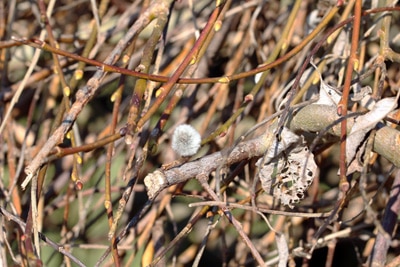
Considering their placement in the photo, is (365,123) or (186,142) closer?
(365,123)

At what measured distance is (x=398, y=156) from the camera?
0.91 meters

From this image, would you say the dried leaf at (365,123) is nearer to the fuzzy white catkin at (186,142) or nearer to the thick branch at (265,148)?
the thick branch at (265,148)

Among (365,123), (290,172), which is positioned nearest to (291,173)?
(290,172)

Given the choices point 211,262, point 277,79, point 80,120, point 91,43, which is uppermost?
point 91,43

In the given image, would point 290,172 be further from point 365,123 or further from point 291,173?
point 365,123

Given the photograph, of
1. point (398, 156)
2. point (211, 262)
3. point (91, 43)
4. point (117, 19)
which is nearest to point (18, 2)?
point (117, 19)

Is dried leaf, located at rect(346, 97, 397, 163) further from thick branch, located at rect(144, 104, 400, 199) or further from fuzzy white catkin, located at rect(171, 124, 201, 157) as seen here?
fuzzy white catkin, located at rect(171, 124, 201, 157)

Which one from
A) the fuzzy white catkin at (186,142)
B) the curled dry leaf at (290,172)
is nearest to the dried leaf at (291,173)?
the curled dry leaf at (290,172)

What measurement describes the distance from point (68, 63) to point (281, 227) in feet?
1.95

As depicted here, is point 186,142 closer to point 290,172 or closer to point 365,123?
point 290,172

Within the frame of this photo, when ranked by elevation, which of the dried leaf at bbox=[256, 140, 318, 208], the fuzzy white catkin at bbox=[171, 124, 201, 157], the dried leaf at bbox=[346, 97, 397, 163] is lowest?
the dried leaf at bbox=[256, 140, 318, 208]

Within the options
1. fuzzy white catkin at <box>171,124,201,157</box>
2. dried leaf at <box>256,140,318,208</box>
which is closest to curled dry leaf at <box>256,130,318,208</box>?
dried leaf at <box>256,140,318,208</box>

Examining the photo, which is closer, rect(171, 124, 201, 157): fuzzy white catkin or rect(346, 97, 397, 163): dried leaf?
rect(346, 97, 397, 163): dried leaf

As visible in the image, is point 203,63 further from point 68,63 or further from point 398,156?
point 398,156
